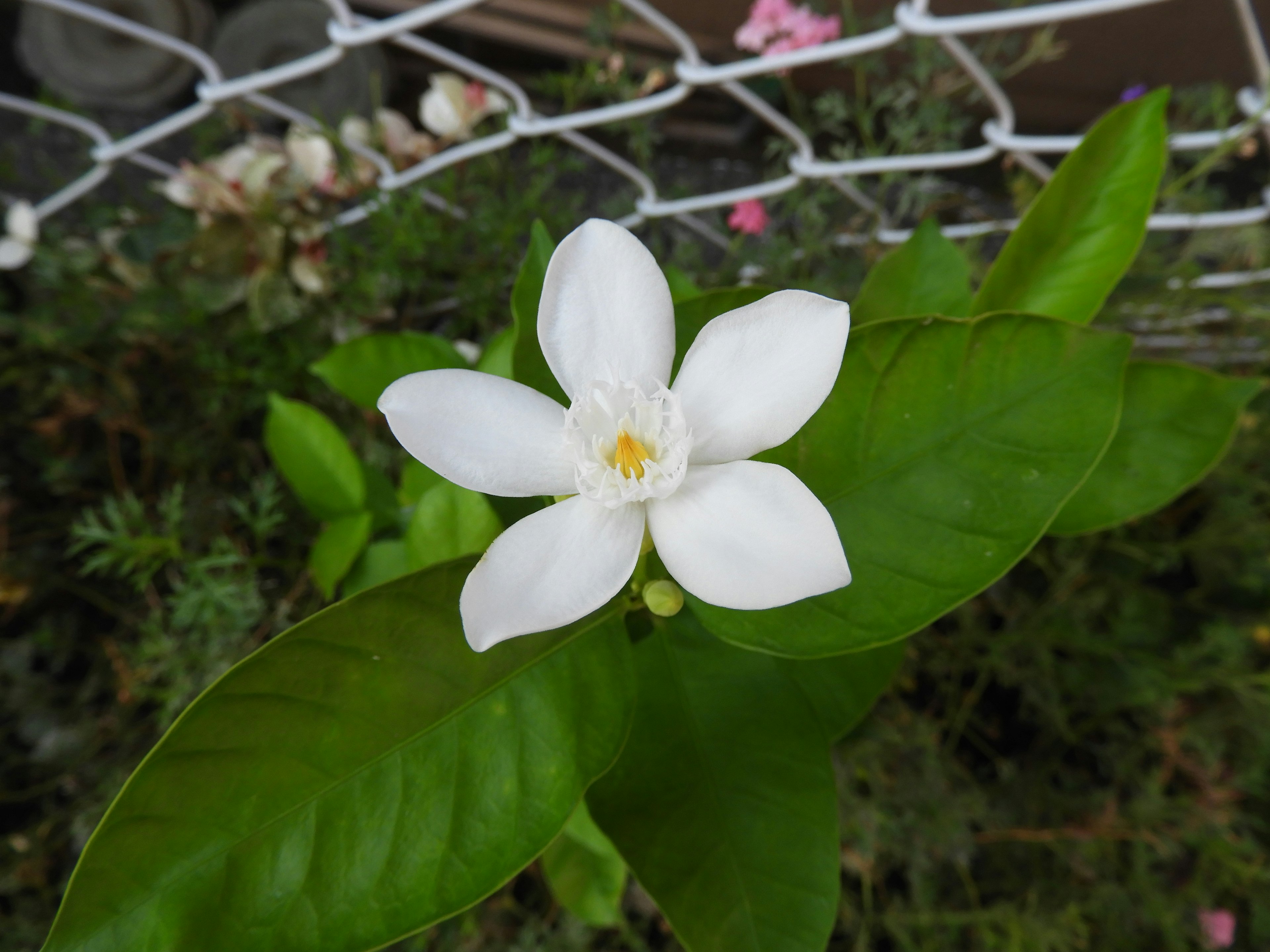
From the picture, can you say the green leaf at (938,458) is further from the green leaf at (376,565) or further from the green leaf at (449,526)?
the green leaf at (376,565)

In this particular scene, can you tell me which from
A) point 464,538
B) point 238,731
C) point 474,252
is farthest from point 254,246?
point 238,731

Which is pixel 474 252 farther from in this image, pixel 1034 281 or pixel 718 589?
pixel 718 589

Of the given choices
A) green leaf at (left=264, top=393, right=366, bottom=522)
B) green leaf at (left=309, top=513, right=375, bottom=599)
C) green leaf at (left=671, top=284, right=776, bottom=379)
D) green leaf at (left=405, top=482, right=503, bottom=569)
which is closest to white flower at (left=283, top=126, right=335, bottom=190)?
green leaf at (left=264, top=393, right=366, bottom=522)

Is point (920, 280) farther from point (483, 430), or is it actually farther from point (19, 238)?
point (19, 238)

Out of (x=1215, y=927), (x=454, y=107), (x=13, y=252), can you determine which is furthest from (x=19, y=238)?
(x=1215, y=927)

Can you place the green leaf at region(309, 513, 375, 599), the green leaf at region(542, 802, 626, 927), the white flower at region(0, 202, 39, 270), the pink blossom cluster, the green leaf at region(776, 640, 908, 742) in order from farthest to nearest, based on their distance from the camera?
the white flower at region(0, 202, 39, 270)
the pink blossom cluster
the green leaf at region(542, 802, 626, 927)
the green leaf at region(309, 513, 375, 599)
the green leaf at region(776, 640, 908, 742)

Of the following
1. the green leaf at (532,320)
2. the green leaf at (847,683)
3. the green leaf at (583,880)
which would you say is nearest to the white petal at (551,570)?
the green leaf at (532,320)

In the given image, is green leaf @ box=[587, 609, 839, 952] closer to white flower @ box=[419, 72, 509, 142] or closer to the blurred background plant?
the blurred background plant
